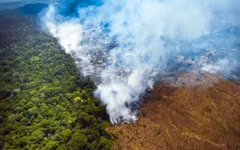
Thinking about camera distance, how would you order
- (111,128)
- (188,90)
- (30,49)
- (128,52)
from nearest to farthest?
1. (111,128)
2. (188,90)
3. (128,52)
4. (30,49)

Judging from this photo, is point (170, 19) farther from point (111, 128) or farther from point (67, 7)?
point (67, 7)

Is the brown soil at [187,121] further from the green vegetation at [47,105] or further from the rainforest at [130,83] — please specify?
the green vegetation at [47,105]

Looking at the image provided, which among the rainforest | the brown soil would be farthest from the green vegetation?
the brown soil

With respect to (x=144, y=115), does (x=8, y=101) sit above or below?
above

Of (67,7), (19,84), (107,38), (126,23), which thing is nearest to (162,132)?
(19,84)

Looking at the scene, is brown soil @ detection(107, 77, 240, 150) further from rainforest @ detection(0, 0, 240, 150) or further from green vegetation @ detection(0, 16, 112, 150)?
green vegetation @ detection(0, 16, 112, 150)

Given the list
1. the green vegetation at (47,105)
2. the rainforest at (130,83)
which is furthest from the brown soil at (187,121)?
the green vegetation at (47,105)
